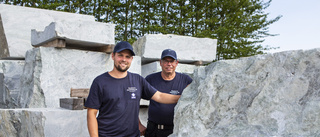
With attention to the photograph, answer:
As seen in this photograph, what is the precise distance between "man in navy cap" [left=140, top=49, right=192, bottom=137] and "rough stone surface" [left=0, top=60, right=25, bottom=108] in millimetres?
3971

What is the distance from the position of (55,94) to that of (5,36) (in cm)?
244

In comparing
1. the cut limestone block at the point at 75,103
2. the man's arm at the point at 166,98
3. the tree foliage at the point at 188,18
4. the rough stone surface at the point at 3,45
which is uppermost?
the tree foliage at the point at 188,18

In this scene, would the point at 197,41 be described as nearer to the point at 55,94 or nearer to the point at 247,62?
the point at 55,94

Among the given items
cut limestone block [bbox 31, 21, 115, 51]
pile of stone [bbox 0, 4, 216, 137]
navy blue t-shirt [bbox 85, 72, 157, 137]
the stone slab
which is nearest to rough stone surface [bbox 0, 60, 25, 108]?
pile of stone [bbox 0, 4, 216, 137]

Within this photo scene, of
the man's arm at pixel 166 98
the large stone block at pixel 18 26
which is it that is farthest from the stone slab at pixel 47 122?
the large stone block at pixel 18 26

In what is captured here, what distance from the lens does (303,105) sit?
1678 millimetres

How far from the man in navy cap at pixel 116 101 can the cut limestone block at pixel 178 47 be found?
3259 millimetres

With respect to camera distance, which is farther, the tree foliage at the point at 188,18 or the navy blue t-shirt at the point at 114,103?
the tree foliage at the point at 188,18

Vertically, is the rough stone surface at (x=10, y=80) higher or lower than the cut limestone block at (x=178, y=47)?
lower

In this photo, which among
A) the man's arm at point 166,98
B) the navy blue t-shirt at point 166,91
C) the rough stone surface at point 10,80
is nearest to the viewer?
the man's arm at point 166,98

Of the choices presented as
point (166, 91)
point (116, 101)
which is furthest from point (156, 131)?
point (116, 101)

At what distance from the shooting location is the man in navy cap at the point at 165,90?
9.68ft

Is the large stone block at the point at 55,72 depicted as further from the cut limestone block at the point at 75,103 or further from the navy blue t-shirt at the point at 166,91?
the navy blue t-shirt at the point at 166,91

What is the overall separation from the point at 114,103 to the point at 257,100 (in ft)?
3.83
